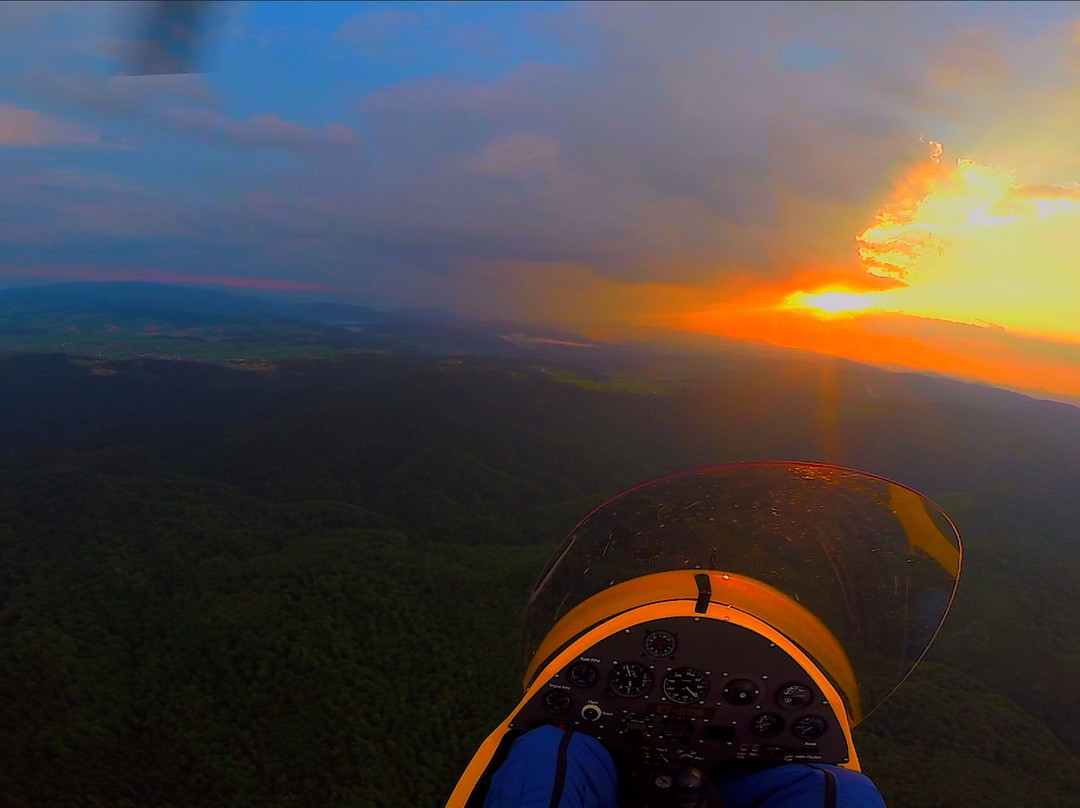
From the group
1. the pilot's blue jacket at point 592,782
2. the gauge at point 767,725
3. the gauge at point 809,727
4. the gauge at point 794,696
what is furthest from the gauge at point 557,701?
the gauge at point 809,727

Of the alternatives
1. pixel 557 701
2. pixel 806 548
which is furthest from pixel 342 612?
pixel 806 548

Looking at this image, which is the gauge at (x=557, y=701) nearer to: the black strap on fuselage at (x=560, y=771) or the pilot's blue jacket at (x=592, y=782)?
the pilot's blue jacket at (x=592, y=782)

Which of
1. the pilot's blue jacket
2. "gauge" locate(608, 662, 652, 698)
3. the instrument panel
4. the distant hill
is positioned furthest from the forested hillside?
the pilot's blue jacket

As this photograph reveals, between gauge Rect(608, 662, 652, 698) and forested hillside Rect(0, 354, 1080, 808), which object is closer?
gauge Rect(608, 662, 652, 698)

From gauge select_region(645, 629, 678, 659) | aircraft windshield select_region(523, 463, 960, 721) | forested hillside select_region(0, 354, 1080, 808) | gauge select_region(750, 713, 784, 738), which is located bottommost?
forested hillside select_region(0, 354, 1080, 808)

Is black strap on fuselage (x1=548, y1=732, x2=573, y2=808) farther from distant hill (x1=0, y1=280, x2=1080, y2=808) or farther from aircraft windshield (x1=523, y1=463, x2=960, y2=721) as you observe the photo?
distant hill (x1=0, y1=280, x2=1080, y2=808)

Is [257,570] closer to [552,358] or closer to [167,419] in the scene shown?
[167,419]

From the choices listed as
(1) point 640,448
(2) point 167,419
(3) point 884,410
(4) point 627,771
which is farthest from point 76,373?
(3) point 884,410
